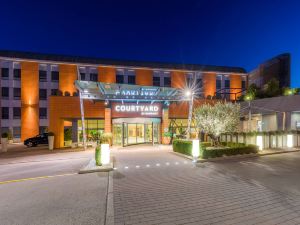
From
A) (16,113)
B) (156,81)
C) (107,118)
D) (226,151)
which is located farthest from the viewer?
(156,81)

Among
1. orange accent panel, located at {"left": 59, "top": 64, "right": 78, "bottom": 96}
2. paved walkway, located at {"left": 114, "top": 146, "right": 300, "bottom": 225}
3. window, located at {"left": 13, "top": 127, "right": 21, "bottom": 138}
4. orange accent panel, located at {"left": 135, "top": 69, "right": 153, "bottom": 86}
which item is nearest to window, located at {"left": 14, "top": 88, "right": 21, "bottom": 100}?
window, located at {"left": 13, "top": 127, "right": 21, "bottom": 138}

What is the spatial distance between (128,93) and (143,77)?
1806cm

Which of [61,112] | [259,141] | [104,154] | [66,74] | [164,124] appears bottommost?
[104,154]

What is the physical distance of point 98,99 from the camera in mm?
23375

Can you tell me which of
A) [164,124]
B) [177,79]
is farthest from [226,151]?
[177,79]

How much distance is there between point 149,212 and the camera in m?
5.33

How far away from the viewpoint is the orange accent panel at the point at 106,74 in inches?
1474

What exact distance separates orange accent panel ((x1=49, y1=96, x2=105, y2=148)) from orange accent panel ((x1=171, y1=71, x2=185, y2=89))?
20.9 meters

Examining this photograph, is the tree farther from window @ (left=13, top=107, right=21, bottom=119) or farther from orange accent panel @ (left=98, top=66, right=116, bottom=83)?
window @ (left=13, top=107, right=21, bottom=119)

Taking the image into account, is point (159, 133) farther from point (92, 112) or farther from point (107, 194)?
point (107, 194)

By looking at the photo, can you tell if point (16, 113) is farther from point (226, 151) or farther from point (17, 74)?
point (226, 151)

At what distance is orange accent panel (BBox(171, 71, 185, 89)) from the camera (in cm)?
4044

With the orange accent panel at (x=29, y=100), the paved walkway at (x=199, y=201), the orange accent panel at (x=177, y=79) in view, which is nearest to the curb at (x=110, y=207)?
the paved walkway at (x=199, y=201)

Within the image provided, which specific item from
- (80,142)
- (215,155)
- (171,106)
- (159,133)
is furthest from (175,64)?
(215,155)
